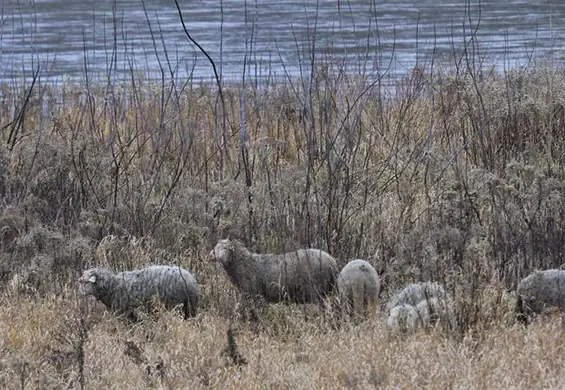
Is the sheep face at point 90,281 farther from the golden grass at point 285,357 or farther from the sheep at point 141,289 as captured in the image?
the golden grass at point 285,357

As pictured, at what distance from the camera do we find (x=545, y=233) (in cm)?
719

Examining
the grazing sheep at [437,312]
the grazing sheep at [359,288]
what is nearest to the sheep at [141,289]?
the grazing sheep at [359,288]

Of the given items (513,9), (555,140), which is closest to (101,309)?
(555,140)

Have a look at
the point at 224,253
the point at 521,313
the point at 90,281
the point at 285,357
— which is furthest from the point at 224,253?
the point at 521,313

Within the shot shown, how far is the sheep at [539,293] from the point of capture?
20.7 feet

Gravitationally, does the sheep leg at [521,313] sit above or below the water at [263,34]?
above

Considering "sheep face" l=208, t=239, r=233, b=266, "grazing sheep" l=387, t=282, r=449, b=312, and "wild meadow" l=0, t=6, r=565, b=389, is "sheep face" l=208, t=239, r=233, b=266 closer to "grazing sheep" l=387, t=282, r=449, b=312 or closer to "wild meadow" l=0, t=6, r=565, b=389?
"wild meadow" l=0, t=6, r=565, b=389

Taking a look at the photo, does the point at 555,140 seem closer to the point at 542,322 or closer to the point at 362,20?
the point at 542,322

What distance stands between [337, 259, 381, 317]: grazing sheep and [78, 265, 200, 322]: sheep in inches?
33.3

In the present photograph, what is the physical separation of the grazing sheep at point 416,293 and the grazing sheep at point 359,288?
0.12m

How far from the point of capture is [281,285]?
6730 millimetres

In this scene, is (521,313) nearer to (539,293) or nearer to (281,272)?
(539,293)

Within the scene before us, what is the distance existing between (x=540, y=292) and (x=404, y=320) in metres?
0.81

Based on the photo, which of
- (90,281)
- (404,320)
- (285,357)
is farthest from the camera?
(90,281)
